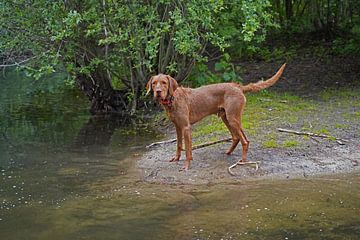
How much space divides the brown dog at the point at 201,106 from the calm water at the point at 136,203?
913mm

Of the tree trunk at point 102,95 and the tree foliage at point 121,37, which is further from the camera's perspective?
the tree trunk at point 102,95

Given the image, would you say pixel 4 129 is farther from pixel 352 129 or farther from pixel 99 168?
pixel 352 129

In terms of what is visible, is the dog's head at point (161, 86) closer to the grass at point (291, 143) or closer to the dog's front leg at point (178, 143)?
the dog's front leg at point (178, 143)

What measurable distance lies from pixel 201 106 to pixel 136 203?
7.19 ft

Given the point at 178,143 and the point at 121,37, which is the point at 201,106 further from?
the point at 121,37

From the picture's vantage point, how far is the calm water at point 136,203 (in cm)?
664

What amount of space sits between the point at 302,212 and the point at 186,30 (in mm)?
5158

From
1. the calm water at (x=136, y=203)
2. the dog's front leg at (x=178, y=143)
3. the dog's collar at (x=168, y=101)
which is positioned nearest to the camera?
the calm water at (x=136, y=203)

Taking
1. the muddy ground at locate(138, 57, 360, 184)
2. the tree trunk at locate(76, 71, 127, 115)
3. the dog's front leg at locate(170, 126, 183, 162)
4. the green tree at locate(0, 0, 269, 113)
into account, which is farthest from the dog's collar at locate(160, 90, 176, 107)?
the tree trunk at locate(76, 71, 127, 115)

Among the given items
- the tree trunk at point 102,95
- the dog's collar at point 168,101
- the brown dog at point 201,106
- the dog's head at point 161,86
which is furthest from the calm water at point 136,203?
the tree trunk at point 102,95

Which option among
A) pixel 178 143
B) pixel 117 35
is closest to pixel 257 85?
pixel 178 143

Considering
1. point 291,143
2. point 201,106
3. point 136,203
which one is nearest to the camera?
point 136,203

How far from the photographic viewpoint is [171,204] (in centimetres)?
756

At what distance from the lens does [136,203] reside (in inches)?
300
